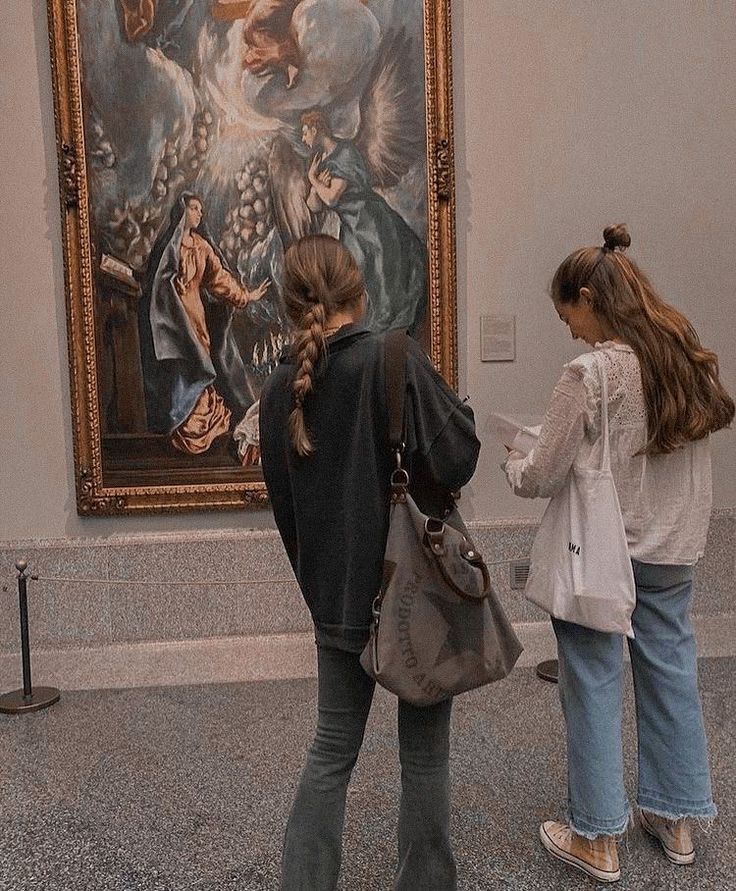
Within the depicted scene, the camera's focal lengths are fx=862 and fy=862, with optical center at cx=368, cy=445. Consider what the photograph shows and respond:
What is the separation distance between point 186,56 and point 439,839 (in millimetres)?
4166

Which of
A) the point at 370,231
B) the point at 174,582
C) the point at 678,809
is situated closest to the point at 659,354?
the point at 678,809

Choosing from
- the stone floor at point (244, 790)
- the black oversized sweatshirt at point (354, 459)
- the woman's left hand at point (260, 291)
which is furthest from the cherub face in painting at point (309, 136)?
the stone floor at point (244, 790)

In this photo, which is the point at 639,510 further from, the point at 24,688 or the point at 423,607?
the point at 24,688

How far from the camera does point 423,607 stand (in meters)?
2.22

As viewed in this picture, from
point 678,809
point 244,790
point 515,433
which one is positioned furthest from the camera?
point 244,790

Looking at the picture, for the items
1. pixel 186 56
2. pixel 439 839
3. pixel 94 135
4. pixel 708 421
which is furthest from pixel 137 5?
pixel 439 839

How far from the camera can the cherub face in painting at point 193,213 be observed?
480 cm

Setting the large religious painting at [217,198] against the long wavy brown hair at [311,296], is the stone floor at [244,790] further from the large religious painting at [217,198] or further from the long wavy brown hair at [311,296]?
the long wavy brown hair at [311,296]

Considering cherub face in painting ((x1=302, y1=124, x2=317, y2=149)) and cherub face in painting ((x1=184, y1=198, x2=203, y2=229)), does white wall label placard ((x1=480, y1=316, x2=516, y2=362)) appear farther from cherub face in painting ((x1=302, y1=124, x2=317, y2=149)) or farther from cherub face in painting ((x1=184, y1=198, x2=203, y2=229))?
cherub face in painting ((x1=184, y1=198, x2=203, y2=229))

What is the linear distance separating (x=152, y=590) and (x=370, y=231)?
2412 millimetres

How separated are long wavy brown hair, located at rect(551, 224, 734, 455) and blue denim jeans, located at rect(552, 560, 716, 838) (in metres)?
0.47

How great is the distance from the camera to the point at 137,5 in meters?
4.68

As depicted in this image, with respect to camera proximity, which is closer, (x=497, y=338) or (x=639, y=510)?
(x=639, y=510)

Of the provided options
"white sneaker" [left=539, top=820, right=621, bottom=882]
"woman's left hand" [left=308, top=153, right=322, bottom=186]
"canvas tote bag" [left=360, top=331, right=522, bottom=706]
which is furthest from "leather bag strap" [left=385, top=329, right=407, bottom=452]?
"woman's left hand" [left=308, top=153, right=322, bottom=186]
